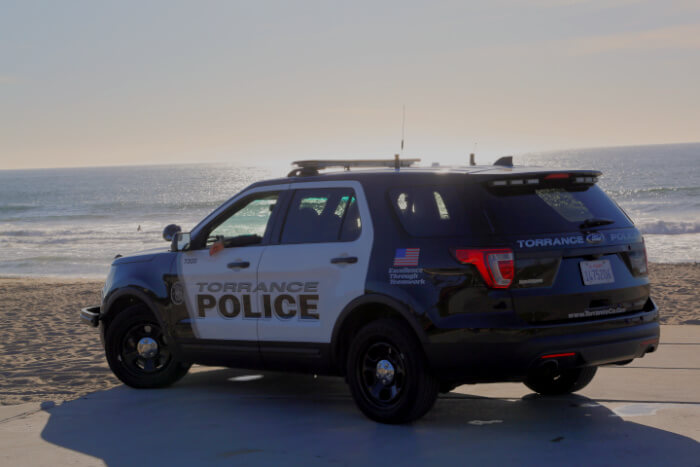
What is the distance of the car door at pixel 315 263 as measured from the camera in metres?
6.41

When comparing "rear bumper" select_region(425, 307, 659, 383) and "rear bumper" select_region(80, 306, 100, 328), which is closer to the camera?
"rear bumper" select_region(425, 307, 659, 383)

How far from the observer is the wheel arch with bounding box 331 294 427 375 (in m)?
6.01

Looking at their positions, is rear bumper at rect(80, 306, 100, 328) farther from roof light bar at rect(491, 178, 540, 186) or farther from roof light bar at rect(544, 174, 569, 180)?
roof light bar at rect(544, 174, 569, 180)

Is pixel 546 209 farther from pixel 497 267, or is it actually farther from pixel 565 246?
pixel 497 267

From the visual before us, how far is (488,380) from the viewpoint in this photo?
5922mm

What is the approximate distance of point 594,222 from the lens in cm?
611

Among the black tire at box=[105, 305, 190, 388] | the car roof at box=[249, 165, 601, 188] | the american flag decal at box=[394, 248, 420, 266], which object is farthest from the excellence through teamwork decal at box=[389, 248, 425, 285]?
the black tire at box=[105, 305, 190, 388]

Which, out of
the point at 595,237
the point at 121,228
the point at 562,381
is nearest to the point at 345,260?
the point at 595,237

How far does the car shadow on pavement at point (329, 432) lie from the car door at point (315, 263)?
25.9 inches

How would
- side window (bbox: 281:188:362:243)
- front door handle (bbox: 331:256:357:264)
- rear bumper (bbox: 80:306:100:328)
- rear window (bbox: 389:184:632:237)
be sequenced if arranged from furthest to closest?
rear bumper (bbox: 80:306:100:328)
side window (bbox: 281:188:362:243)
front door handle (bbox: 331:256:357:264)
rear window (bbox: 389:184:632:237)

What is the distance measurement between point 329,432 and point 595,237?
2.12 m

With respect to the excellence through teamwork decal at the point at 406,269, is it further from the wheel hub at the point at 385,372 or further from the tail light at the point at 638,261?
the tail light at the point at 638,261

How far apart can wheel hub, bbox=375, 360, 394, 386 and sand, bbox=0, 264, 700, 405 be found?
10.2ft

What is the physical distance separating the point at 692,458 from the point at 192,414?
3476 mm
